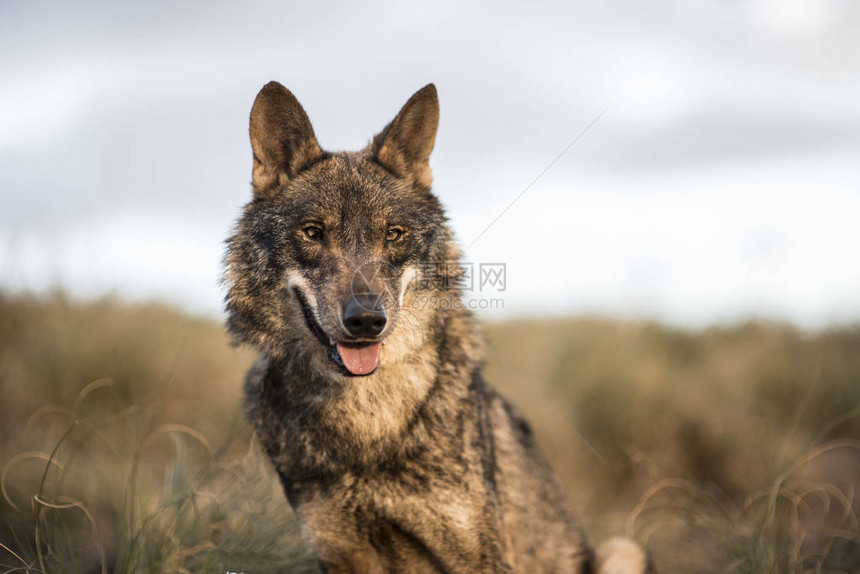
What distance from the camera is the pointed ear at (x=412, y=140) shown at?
10.5 feet

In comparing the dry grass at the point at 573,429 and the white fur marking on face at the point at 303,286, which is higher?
the white fur marking on face at the point at 303,286

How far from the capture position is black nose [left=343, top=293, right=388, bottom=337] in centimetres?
253

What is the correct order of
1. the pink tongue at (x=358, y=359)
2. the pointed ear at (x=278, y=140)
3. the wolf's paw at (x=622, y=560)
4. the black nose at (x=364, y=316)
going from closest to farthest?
1. the black nose at (x=364, y=316)
2. the pink tongue at (x=358, y=359)
3. the pointed ear at (x=278, y=140)
4. the wolf's paw at (x=622, y=560)

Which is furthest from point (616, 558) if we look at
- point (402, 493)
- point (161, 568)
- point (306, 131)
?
point (306, 131)

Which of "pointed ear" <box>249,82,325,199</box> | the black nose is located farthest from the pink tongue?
"pointed ear" <box>249,82,325,199</box>

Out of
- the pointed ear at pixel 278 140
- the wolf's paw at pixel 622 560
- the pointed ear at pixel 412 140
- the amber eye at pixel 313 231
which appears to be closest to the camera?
the amber eye at pixel 313 231

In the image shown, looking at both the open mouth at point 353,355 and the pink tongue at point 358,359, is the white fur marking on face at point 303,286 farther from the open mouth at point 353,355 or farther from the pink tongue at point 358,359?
the pink tongue at point 358,359

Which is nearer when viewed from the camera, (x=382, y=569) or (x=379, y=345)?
(x=379, y=345)

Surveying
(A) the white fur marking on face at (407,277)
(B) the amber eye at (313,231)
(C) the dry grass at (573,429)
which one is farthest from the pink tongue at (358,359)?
(C) the dry grass at (573,429)

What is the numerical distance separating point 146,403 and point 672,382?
6.25 meters

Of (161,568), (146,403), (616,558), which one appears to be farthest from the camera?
(146,403)

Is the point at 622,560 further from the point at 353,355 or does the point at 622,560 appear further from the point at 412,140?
the point at 412,140

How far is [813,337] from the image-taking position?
8.52 meters

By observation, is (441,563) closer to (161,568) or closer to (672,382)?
(161,568)
